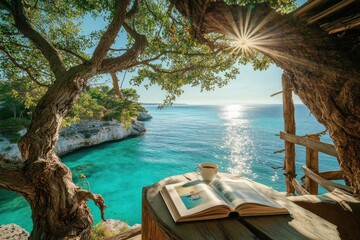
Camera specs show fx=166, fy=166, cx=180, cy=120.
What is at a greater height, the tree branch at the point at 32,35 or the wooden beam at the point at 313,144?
the tree branch at the point at 32,35

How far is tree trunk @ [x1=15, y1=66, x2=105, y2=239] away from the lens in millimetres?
2750

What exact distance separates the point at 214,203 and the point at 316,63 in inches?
77.2

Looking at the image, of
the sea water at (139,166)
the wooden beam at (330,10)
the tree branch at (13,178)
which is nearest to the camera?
the wooden beam at (330,10)

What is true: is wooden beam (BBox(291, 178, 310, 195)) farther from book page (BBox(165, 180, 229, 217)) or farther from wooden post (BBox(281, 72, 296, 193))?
book page (BBox(165, 180, 229, 217))

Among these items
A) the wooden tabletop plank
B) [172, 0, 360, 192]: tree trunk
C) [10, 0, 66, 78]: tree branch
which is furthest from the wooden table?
[10, 0, 66, 78]: tree branch

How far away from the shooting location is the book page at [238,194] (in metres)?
1.32

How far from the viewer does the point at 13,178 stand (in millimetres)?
2518

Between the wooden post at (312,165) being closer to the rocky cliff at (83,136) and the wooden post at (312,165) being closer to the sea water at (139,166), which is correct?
the sea water at (139,166)

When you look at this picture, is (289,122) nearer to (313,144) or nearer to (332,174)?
(313,144)

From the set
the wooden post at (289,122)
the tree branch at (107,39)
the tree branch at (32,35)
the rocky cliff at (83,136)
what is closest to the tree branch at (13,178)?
the tree branch at (32,35)

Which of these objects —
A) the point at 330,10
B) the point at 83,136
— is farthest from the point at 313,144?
the point at 83,136

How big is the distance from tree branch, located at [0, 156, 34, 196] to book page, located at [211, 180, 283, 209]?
2929 millimetres

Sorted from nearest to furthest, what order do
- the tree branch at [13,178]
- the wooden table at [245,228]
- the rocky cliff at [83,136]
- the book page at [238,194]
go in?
the wooden table at [245,228] < the book page at [238,194] < the tree branch at [13,178] < the rocky cliff at [83,136]

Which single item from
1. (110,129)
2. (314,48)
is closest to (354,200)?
(314,48)
